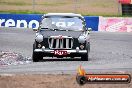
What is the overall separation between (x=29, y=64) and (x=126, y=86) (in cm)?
612

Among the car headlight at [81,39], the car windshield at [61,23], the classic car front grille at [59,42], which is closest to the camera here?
the classic car front grille at [59,42]

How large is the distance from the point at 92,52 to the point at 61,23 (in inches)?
153

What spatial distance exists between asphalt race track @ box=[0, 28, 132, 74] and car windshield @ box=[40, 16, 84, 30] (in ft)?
4.08

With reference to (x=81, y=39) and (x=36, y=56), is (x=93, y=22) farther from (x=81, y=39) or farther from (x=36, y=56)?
(x=36, y=56)

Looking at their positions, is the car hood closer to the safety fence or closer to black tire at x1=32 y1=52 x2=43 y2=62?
black tire at x1=32 y1=52 x2=43 y2=62

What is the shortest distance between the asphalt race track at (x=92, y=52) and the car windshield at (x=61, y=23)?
4.08ft

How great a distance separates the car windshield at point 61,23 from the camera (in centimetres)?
1995

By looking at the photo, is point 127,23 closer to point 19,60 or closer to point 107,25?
point 107,25

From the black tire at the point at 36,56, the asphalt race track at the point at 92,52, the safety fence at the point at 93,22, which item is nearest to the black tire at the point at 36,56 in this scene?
the black tire at the point at 36,56

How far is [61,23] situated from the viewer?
20.2 metres

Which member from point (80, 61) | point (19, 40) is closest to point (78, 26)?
point (80, 61)

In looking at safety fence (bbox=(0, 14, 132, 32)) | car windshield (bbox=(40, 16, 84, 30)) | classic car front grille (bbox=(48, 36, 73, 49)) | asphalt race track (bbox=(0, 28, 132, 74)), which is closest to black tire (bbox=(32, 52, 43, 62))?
asphalt race track (bbox=(0, 28, 132, 74))

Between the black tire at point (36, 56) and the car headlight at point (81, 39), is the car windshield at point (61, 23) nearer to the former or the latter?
the car headlight at point (81, 39)

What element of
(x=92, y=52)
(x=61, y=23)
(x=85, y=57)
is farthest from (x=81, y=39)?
(x=92, y=52)
